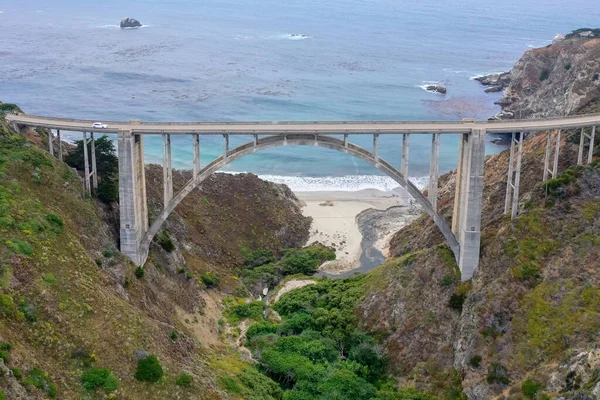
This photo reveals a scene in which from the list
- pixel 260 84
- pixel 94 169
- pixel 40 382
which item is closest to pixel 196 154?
pixel 94 169

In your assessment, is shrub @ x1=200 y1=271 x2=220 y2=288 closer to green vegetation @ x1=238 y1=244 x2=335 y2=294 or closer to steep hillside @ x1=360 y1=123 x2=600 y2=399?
green vegetation @ x1=238 y1=244 x2=335 y2=294

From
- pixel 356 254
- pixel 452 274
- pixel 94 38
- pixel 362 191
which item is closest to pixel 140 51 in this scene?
pixel 94 38

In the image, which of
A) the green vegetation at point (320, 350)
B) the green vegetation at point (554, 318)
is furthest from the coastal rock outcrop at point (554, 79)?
the green vegetation at point (320, 350)

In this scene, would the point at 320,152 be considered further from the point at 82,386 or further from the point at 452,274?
the point at 82,386

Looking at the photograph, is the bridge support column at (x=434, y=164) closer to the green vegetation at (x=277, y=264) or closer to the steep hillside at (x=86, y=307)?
the green vegetation at (x=277, y=264)

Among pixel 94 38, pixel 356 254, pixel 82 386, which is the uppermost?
pixel 94 38

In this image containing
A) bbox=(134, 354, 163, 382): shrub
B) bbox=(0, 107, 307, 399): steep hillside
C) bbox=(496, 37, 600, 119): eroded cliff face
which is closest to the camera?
bbox=(0, 107, 307, 399): steep hillside

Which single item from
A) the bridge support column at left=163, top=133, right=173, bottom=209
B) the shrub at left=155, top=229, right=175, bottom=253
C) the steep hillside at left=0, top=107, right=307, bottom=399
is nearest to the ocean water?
the shrub at left=155, top=229, right=175, bottom=253
